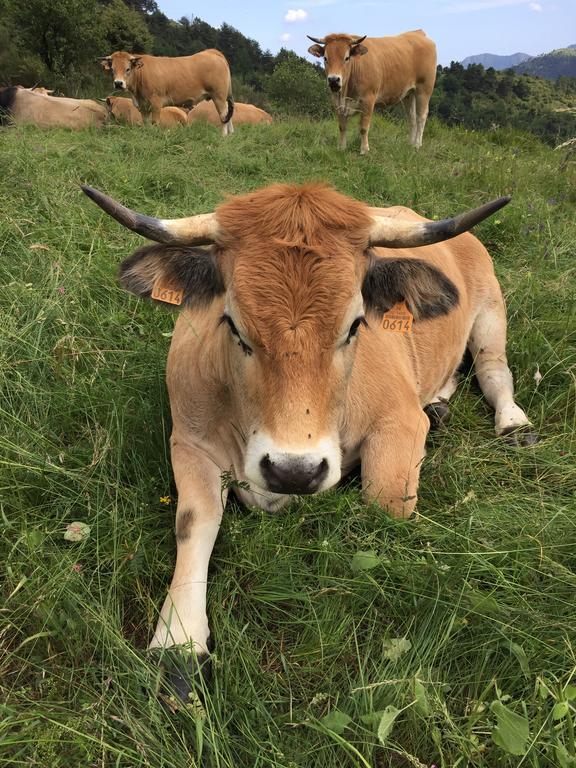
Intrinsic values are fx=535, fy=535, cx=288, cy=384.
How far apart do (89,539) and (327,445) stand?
3.67ft

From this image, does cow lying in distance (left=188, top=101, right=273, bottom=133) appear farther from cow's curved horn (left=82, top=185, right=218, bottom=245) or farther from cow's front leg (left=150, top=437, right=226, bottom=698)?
cow's front leg (left=150, top=437, right=226, bottom=698)

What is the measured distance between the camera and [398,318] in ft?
8.35

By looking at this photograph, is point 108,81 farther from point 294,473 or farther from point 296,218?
point 294,473

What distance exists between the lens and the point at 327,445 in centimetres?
190

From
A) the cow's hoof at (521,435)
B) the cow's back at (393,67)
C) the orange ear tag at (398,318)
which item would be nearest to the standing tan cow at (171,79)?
the cow's back at (393,67)

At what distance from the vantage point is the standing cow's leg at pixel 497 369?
3270 mm

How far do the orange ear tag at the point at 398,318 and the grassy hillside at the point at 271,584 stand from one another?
80cm

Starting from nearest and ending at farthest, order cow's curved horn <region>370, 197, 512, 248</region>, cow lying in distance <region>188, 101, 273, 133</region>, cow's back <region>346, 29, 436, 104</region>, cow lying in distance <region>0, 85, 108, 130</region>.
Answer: cow's curved horn <region>370, 197, 512, 248</region> < cow's back <region>346, 29, 436, 104</region> < cow lying in distance <region>0, 85, 108, 130</region> < cow lying in distance <region>188, 101, 273, 133</region>

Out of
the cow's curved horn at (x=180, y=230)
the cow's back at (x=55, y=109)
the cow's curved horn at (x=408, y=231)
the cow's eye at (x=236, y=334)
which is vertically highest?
the cow's back at (x=55, y=109)

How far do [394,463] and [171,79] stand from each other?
14247 mm

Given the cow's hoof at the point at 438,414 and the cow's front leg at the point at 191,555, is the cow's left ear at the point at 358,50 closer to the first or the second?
the cow's hoof at the point at 438,414

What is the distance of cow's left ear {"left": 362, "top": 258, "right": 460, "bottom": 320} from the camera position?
238 centimetres

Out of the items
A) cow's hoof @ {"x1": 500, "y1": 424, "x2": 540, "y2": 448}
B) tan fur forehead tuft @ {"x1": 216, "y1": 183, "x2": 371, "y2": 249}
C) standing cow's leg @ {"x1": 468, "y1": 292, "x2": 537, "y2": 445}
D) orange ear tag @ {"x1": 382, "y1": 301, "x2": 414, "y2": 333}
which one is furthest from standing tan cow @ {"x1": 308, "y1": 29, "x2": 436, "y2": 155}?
tan fur forehead tuft @ {"x1": 216, "y1": 183, "x2": 371, "y2": 249}

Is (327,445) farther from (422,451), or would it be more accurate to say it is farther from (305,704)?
(422,451)
